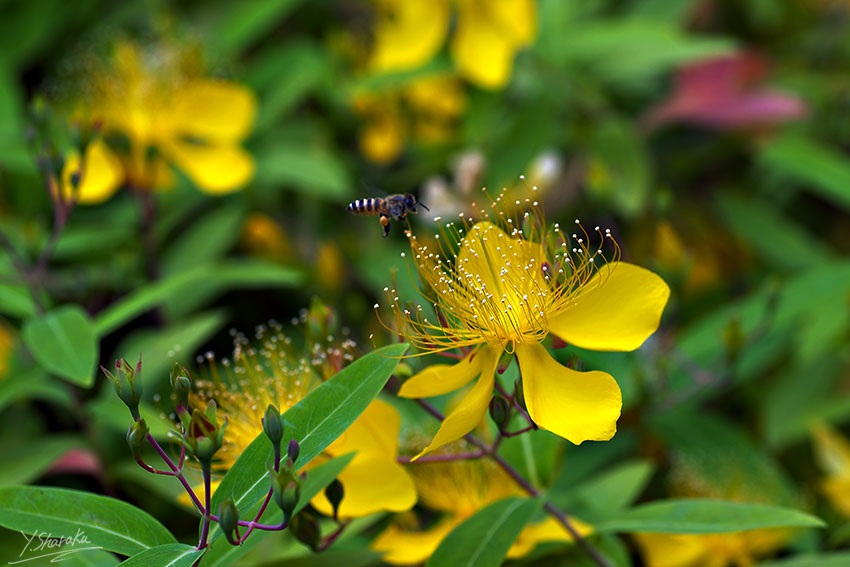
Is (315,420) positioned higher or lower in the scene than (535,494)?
higher

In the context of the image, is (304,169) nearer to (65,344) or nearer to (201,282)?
(201,282)

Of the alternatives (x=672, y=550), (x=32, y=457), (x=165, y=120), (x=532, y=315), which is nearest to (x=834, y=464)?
(x=672, y=550)

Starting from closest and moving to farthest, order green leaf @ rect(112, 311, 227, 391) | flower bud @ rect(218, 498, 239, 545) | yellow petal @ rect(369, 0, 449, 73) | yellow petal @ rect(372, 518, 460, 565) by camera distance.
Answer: flower bud @ rect(218, 498, 239, 545)
yellow petal @ rect(372, 518, 460, 565)
green leaf @ rect(112, 311, 227, 391)
yellow petal @ rect(369, 0, 449, 73)

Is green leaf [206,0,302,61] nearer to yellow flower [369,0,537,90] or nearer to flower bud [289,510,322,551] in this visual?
yellow flower [369,0,537,90]

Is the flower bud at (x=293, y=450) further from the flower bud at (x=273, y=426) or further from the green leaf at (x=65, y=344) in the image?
→ the green leaf at (x=65, y=344)

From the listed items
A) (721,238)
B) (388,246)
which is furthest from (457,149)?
(721,238)

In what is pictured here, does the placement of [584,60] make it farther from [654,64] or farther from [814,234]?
[814,234]

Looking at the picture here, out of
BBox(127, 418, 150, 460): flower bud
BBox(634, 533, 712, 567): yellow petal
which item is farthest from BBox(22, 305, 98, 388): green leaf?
BBox(634, 533, 712, 567): yellow petal
